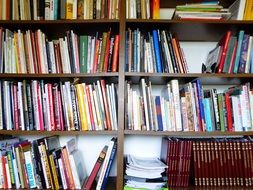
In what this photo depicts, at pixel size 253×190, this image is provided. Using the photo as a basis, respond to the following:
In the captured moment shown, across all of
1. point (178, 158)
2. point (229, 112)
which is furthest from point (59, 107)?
point (229, 112)

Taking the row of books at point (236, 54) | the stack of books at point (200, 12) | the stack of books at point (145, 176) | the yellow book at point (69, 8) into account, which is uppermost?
the yellow book at point (69, 8)

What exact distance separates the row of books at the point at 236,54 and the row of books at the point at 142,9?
41 centimetres

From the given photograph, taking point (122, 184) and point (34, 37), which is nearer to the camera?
point (122, 184)

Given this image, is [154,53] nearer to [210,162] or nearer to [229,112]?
[229,112]

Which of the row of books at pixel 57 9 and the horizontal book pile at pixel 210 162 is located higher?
the row of books at pixel 57 9

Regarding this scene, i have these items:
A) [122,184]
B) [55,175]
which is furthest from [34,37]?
[122,184]

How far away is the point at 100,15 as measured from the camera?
4.55ft

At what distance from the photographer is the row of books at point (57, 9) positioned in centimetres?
139

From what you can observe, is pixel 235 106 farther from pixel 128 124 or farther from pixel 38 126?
pixel 38 126

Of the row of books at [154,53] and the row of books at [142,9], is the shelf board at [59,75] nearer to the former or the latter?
the row of books at [154,53]

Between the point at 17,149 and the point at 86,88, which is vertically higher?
the point at 86,88

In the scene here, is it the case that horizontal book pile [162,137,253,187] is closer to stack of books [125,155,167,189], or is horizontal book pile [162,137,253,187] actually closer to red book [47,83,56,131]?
stack of books [125,155,167,189]

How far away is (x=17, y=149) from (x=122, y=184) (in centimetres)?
60

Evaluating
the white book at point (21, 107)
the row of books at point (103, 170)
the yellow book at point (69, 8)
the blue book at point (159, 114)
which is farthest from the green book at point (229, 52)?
the white book at point (21, 107)
